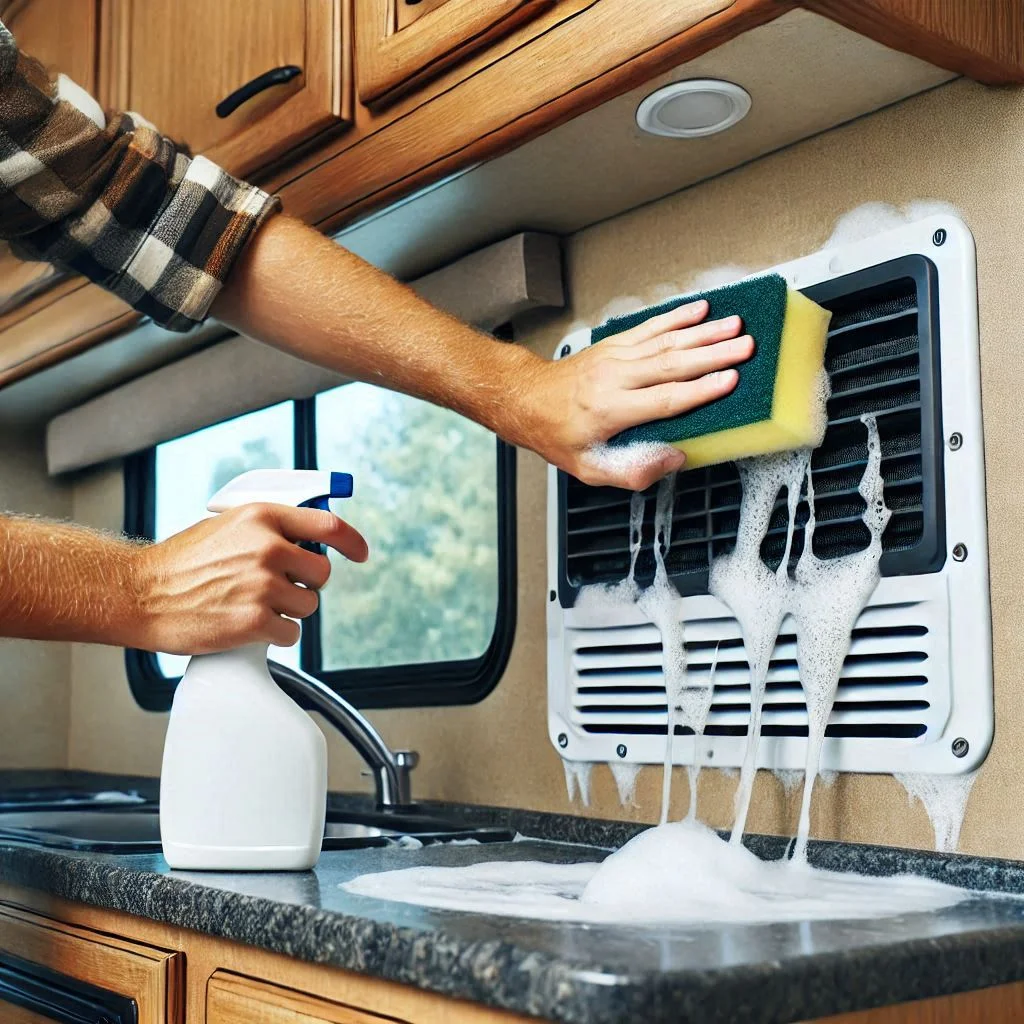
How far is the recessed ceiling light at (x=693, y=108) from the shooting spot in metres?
1.20

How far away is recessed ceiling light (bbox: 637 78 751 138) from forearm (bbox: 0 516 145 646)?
2.19 ft

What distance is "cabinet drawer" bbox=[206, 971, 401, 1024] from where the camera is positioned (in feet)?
2.87

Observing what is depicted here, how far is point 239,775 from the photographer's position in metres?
1.16

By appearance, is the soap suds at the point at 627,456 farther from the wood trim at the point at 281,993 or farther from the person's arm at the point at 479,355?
the wood trim at the point at 281,993

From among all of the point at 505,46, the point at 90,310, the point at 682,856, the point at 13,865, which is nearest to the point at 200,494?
the point at 90,310

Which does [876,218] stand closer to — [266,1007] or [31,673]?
[266,1007]

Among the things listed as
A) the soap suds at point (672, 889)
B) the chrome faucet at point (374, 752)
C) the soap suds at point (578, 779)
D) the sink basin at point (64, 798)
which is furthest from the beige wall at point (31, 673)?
the soap suds at point (672, 889)

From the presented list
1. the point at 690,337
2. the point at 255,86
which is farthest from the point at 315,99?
the point at 690,337

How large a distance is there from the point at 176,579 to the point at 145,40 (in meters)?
0.96

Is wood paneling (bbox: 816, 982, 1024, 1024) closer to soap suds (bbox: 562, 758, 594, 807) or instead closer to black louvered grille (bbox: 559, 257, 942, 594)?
black louvered grille (bbox: 559, 257, 942, 594)

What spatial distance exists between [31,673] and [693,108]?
2.10m

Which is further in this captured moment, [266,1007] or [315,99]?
[315,99]

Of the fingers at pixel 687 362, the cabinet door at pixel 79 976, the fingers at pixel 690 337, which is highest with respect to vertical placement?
the fingers at pixel 690 337

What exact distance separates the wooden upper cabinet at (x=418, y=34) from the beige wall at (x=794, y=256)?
0.34m
